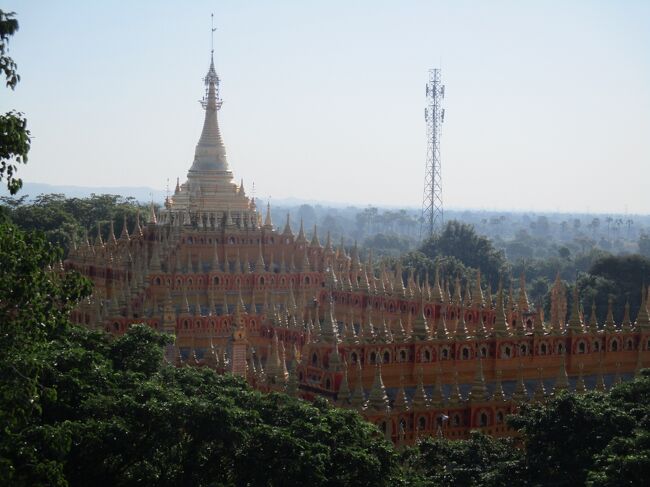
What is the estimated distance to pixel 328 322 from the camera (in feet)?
122

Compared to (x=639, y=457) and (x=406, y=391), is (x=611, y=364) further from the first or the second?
(x=639, y=457)

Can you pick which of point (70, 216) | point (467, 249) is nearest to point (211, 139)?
point (70, 216)

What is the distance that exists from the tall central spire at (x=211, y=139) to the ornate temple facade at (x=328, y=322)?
8cm

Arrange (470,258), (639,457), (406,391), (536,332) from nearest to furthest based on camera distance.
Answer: (639,457)
(406,391)
(536,332)
(470,258)

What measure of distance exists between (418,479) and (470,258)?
78435 mm

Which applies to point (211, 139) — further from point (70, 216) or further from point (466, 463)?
point (466, 463)

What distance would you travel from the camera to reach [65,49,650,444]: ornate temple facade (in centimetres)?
3681

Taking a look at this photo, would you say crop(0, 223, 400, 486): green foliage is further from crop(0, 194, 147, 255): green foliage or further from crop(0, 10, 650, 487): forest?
crop(0, 194, 147, 255): green foliage

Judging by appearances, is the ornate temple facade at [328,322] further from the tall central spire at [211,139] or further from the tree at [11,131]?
the tree at [11,131]

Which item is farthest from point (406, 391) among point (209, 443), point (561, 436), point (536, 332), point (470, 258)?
point (470, 258)

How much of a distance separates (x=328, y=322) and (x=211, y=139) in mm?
27646

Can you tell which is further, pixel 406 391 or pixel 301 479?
pixel 406 391

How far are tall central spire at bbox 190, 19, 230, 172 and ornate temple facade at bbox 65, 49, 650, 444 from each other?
77mm

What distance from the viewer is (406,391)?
37875 mm
